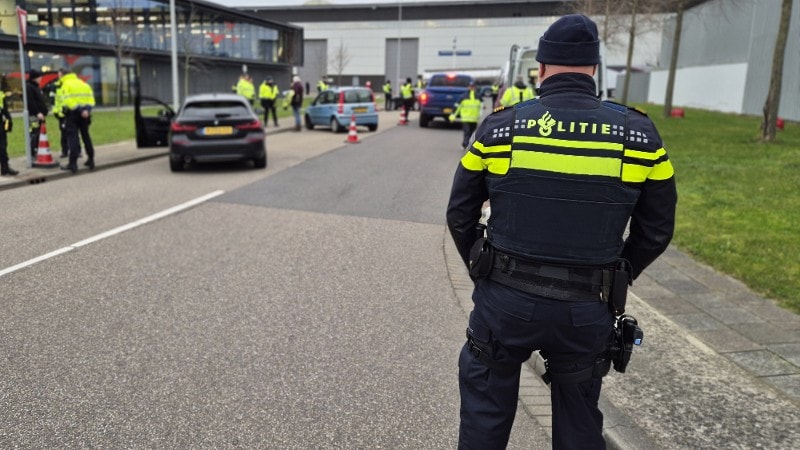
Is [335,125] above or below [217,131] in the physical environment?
below

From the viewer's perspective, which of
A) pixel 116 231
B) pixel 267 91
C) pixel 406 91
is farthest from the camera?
pixel 406 91

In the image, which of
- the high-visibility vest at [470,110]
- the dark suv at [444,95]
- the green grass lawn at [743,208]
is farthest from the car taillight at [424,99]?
the green grass lawn at [743,208]

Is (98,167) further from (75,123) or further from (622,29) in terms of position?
(622,29)

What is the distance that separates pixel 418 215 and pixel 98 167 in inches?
292

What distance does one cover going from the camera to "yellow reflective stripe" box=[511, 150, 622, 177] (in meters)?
2.15

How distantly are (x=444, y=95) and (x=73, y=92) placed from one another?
1572 centimetres

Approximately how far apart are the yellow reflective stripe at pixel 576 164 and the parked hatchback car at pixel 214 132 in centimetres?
1094

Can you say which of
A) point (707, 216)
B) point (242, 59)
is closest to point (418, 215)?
point (707, 216)

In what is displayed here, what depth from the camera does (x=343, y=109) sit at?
890 inches

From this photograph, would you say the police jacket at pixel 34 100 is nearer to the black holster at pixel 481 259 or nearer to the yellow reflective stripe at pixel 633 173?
the black holster at pixel 481 259

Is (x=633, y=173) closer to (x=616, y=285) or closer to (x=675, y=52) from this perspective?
(x=616, y=285)

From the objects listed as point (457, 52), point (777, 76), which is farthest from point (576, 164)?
point (457, 52)

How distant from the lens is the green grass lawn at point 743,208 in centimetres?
615

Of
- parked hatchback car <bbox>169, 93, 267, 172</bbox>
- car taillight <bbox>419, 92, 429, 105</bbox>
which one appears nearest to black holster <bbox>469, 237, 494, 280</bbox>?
parked hatchback car <bbox>169, 93, 267, 172</bbox>
